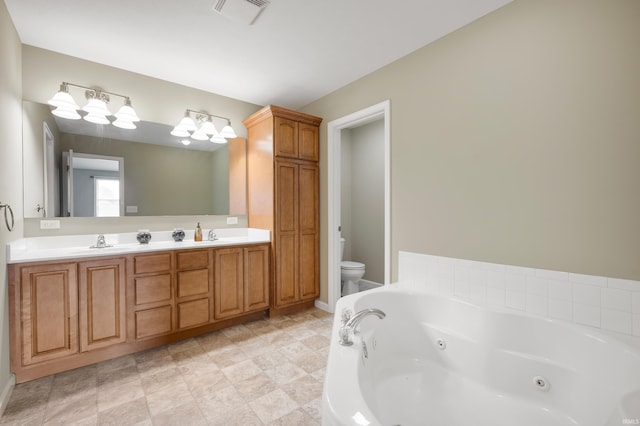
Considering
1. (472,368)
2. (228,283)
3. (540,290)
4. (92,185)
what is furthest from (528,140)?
(92,185)

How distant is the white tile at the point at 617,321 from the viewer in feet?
4.55

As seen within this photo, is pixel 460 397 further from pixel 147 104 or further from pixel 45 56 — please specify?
pixel 45 56

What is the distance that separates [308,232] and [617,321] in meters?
2.47

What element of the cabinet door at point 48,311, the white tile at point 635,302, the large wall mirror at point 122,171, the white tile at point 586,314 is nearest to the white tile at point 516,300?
the white tile at point 586,314

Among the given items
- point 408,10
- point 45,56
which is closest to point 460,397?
point 408,10

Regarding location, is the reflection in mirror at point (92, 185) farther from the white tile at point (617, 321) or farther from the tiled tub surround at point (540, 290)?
the white tile at point (617, 321)

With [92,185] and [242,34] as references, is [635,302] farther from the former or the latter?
[92,185]

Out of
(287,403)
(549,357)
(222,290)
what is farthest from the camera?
(222,290)

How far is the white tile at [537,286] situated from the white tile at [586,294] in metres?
0.13

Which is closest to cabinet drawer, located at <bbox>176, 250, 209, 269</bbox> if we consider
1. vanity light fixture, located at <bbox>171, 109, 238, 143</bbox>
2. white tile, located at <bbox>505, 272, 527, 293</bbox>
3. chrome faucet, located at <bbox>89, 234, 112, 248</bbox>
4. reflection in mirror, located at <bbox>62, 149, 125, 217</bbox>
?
chrome faucet, located at <bbox>89, 234, 112, 248</bbox>

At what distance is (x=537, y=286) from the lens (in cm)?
166

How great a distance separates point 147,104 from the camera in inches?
109

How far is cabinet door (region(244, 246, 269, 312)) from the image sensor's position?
9.36 feet

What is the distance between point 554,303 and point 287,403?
64.7 inches
